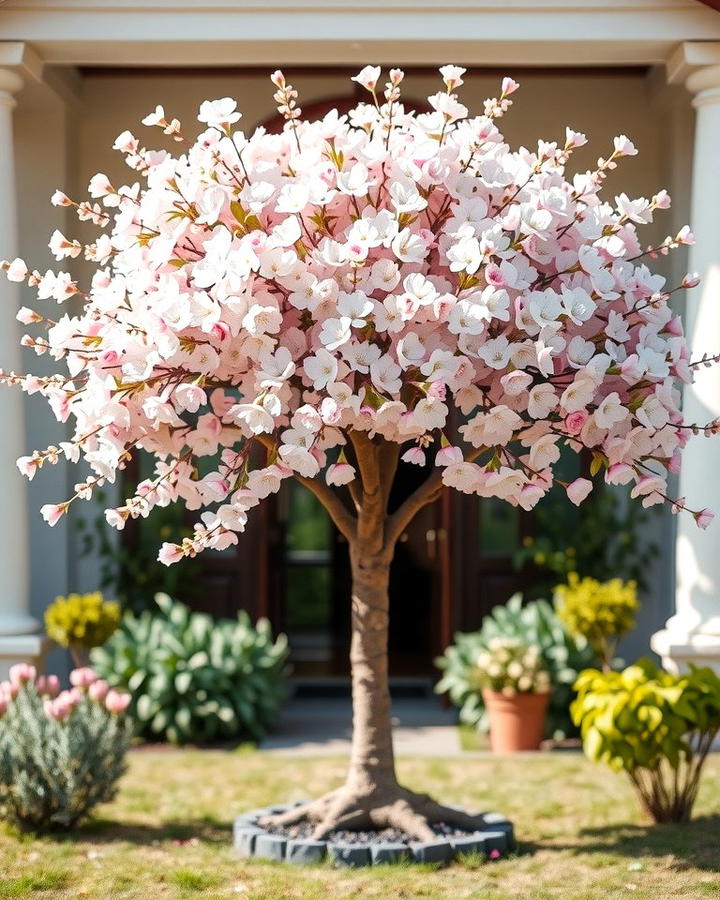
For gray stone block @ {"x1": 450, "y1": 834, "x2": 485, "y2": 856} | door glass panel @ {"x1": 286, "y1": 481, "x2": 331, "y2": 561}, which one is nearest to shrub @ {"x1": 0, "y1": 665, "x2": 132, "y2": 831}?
gray stone block @ {"x1": 450, "y1": 834, "x2": 485, "y2": 856}

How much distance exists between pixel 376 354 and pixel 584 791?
3.44m

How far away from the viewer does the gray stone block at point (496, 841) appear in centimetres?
536

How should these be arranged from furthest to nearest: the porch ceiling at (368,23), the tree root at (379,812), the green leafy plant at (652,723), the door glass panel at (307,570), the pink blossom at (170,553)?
the door glass panel at (307,570) → the porch ceiling at (368,23) → the green leafy plant at (652,723) → the tree root at (379,812) → the pink blossom at (170,553)

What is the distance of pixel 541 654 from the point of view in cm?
808

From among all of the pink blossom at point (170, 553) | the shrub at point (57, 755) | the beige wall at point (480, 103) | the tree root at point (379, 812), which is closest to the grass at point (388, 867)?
the shrub at point (57, 755)

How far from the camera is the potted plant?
308 inches

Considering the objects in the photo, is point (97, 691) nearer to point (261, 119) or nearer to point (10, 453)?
point (10, 453)

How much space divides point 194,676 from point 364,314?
4399 millimetres

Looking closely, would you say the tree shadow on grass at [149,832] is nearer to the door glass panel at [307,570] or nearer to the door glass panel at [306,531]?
the door glass panel at [307,570]

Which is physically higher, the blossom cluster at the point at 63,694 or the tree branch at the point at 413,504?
the tree branch at the point at 413,504

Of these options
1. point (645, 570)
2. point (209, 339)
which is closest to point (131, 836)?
point (209, 339)

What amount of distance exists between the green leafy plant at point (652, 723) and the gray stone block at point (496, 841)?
19.7 inches

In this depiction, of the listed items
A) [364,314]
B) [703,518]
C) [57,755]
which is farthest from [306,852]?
[364,314]

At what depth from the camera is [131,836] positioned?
590 centimetres
